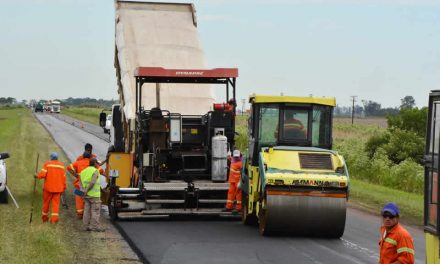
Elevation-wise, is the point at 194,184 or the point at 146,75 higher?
the point at 146,75

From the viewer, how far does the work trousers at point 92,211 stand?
16.8 m

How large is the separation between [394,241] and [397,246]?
5cm

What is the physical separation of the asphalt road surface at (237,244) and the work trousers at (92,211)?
22.1 inches

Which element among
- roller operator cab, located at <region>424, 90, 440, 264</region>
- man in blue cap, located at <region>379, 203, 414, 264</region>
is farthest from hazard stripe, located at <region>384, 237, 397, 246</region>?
roller operator cab, located at <region>424, 90, 440, 264</region>

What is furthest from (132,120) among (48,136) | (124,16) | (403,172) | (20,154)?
(48,136)

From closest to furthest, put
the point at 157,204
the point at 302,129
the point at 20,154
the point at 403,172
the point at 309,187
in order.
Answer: the point at 309,187, the point at 302,129, the point at 157,204, the point at 403,172, the point at 20,154

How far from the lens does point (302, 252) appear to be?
14.2 metres

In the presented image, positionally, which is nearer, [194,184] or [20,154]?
[194,184]

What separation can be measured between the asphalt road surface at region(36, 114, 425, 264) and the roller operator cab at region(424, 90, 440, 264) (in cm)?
590

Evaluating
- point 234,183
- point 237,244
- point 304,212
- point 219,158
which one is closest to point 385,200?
point 219,158

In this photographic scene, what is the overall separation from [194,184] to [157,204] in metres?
0.89

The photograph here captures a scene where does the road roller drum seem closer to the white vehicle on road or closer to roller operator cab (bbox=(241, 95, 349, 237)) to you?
roller operator cab (bbox=(241, 95, 349, 237))

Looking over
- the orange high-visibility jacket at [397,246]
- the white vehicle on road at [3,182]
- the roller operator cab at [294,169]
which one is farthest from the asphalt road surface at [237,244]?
the orange high-visibility jacket at [397,246]

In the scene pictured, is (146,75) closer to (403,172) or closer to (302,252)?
(302,252)
